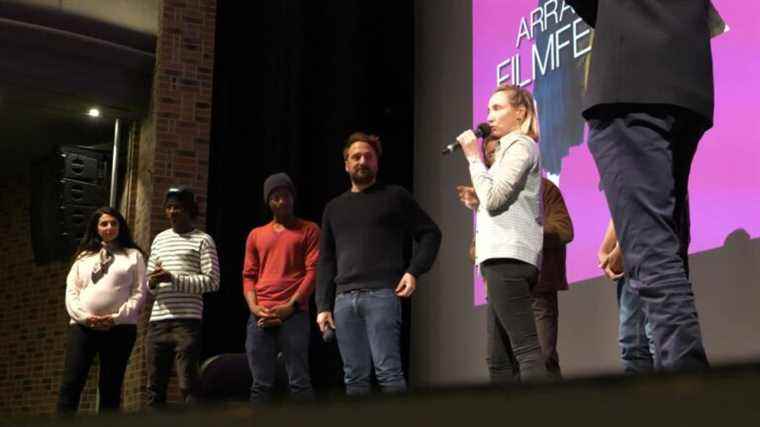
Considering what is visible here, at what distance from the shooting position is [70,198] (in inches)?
247

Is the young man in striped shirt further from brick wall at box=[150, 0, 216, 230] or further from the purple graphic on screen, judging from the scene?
brick wall at box=[150, 0, 216, 230]

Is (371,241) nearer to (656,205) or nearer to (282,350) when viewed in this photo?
(282,350)

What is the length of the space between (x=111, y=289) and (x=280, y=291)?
2.35ft

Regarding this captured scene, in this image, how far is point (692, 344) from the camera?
4.70ft

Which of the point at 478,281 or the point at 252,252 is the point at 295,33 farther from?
the point at 252,252

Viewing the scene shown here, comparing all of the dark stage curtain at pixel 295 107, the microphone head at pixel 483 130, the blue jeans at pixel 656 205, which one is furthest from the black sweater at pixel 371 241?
the dark stage curtain at pixel 295 107

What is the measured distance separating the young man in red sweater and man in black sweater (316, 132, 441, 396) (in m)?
0.27

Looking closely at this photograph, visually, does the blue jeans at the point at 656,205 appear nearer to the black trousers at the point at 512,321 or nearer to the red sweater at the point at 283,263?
the black trousers at the point at 512,321

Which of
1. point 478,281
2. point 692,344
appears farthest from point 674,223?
point 478,281

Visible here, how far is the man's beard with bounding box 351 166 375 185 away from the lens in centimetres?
318

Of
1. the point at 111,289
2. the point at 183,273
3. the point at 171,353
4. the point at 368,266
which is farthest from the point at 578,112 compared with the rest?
the point at 111,289

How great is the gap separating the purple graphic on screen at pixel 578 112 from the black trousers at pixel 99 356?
2.01 m

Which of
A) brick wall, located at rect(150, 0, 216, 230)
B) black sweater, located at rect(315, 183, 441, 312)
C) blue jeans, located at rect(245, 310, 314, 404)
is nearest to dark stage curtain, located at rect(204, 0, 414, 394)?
brick wall, located at rect(150, 0, 216, 230)

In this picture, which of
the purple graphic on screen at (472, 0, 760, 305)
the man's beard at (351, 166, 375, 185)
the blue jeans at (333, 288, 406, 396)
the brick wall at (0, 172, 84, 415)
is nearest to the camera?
the blue jeans at (333, 288, 406, 396)
